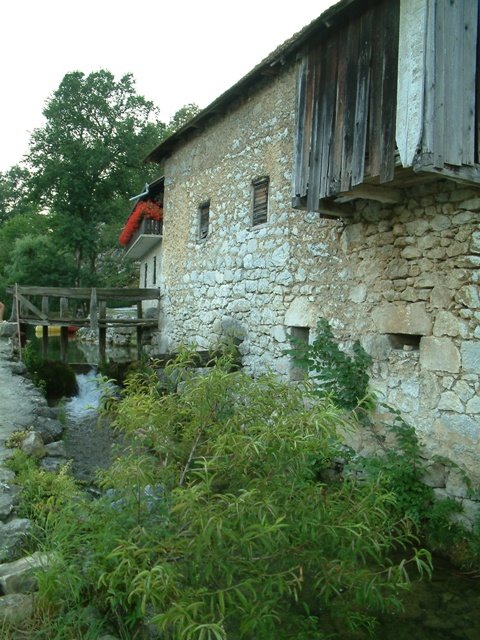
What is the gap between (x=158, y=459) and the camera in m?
3.50

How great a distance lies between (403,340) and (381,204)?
4.71 feet

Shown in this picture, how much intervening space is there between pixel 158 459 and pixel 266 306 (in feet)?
15.4

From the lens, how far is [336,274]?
6508 millimetres

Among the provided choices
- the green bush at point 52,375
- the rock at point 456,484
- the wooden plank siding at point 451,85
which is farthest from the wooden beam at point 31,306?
the wooden plank siding at point 451,85

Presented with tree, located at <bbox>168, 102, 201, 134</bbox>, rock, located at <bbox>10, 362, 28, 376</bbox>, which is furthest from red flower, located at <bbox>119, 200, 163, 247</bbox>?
tree, located at <bbox>168, 102, 201, 134</bbox>

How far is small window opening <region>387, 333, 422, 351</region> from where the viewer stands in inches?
225

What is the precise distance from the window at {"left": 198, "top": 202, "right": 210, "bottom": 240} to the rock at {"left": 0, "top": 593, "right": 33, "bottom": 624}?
784 cm

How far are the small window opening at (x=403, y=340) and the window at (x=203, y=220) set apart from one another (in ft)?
17.5

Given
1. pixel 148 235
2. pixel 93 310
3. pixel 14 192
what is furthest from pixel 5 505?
pixel 14 192

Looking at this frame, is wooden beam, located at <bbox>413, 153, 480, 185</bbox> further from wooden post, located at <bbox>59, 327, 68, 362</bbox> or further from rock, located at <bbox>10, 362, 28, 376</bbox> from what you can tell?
wooden post, located at <bbox>59, 327, 68, 362</bbox>

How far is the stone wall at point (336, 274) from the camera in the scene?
5000mm

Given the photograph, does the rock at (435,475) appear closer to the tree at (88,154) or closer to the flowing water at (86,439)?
the flowing water at (86,439)

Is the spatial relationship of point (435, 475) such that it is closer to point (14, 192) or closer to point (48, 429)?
point (48, 429)

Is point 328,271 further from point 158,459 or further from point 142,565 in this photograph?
point 142,565
